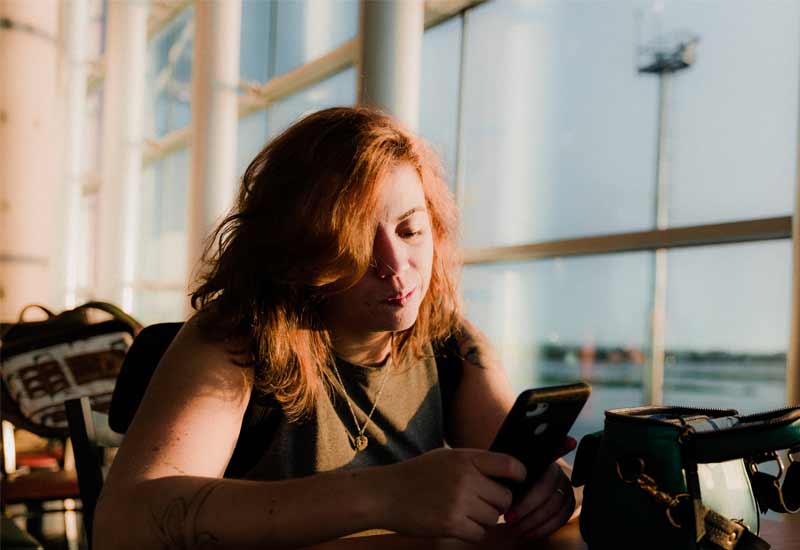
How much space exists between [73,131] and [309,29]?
531 cm

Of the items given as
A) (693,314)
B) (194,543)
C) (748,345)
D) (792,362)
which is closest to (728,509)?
(194,543)

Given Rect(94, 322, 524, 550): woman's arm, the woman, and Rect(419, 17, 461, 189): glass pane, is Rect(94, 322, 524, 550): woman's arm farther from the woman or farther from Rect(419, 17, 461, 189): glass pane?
Rect(419, 17, 461, 189): glass pane

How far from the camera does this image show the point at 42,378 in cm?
222

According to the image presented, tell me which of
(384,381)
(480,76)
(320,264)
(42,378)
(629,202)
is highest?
(480,76)

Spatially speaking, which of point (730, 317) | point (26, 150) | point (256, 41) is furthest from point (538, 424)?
point (256, 41)

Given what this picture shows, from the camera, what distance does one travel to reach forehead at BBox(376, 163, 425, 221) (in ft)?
3.84

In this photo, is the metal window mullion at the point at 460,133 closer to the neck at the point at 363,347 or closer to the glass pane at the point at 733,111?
the glass pane at the point at 733,111

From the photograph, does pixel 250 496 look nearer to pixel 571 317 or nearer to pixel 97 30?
pixel 571 317

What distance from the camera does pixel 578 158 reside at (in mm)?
3129

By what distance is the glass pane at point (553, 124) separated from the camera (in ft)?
9.33

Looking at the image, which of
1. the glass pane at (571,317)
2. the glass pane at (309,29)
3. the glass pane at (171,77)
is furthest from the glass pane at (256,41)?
the glass pane at (571,317)

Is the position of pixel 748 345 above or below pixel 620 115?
below

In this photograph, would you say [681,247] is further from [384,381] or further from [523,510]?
[523,510]

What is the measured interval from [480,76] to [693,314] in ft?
4.93
